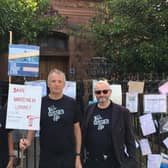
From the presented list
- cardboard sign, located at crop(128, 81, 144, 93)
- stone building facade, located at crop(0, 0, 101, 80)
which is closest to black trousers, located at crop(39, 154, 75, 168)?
cardboard sign, located at crop(128, 81, 144, 93)

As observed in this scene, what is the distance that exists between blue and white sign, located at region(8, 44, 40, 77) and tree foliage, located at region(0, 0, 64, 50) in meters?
3.12

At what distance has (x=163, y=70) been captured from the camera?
12.1m

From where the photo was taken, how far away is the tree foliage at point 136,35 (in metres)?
11.4

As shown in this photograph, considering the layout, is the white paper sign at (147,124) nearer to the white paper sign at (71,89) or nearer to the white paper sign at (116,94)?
the white paper sign at (116,94)

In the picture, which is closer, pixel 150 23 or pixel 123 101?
pixel 123 101

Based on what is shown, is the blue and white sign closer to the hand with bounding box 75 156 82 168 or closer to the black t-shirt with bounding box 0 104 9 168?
the black t-shirt with bounding box 0 104 9 168

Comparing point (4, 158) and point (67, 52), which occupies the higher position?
point (67, 52)

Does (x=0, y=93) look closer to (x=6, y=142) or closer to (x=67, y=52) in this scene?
(x=6, y=142)

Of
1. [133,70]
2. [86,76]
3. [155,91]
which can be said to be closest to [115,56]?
[133,70]

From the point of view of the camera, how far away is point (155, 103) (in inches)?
307

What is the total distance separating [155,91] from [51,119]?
2.84 m

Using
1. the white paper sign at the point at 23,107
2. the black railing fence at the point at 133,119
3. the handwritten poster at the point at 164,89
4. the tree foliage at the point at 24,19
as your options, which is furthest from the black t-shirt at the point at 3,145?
the tree foliage at the point at 24,19

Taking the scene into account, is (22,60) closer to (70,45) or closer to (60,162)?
(60,162)

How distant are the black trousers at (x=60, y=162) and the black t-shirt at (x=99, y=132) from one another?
278 millimetres
